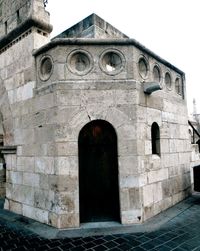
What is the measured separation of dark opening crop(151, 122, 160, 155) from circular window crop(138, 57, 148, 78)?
3.95 ft

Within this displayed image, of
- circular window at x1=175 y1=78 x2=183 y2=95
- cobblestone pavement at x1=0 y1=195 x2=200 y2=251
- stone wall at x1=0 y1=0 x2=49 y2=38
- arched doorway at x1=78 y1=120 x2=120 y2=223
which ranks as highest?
stone wall at x1=0 y1=0 x2=49 y2=38

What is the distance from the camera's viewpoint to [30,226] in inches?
180

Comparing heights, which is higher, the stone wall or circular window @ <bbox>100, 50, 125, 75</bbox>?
the stone wall

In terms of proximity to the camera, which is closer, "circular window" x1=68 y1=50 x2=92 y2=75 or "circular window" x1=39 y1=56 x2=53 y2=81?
"circular window" x1=68 y1=50 x2=92 y2=75

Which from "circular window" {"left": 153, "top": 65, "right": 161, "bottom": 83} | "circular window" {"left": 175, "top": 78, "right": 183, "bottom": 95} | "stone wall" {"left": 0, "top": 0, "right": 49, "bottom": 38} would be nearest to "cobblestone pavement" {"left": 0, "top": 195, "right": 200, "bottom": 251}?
"circular window" {"left": 153, "top": 65, "right": 161, "bottom": 83}

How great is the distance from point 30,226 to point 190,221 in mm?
3213

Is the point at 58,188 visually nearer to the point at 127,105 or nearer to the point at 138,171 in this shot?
the point at 138,171

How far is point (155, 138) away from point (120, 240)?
2573 mm

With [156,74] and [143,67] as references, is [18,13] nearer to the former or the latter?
[143,67]

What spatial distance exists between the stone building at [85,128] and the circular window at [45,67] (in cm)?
2

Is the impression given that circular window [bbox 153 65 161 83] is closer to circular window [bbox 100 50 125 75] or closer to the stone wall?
circular window [bbox 100 50 125 75]

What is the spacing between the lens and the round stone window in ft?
16.7

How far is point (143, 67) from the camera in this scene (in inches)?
205

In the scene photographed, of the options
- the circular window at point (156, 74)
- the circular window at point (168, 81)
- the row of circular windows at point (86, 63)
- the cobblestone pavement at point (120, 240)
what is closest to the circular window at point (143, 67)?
the row of circular windows at point (86, 63)
